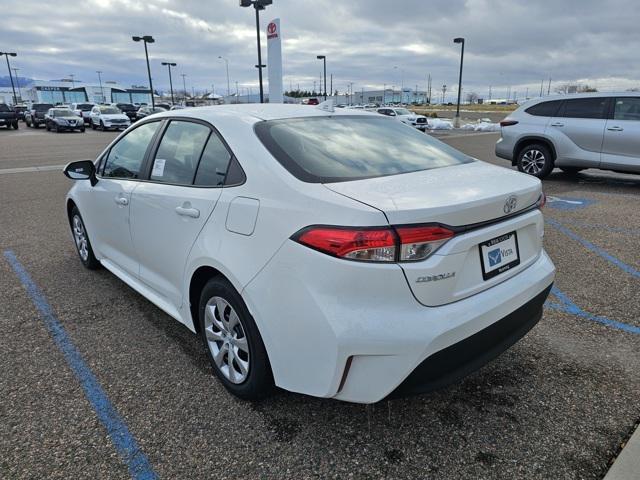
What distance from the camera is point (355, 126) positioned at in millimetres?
3105

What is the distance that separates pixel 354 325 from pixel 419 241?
1.45 feet

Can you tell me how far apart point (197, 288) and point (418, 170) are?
4.82 ft

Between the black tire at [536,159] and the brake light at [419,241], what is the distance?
29.0ft

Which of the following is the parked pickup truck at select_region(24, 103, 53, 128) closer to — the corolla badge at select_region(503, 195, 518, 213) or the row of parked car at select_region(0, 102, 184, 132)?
the row of parked car at select_region(0, 102, 184, 132)

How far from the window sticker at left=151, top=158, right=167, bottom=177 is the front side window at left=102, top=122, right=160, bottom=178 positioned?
0.25 m

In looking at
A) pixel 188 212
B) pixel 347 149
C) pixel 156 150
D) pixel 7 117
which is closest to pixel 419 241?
pixel 347 149

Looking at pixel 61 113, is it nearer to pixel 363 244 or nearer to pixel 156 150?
pixel 156 150

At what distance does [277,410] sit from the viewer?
8.51 ft

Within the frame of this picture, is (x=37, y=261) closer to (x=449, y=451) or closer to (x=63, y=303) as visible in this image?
(x=63, y=303)

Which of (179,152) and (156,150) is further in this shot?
(156,150)

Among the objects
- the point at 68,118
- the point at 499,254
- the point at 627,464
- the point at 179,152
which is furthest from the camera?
the point at 68,118

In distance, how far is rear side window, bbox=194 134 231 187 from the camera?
2.64 metres

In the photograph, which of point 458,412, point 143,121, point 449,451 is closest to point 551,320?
point 458,412

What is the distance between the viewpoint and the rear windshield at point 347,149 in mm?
2418
